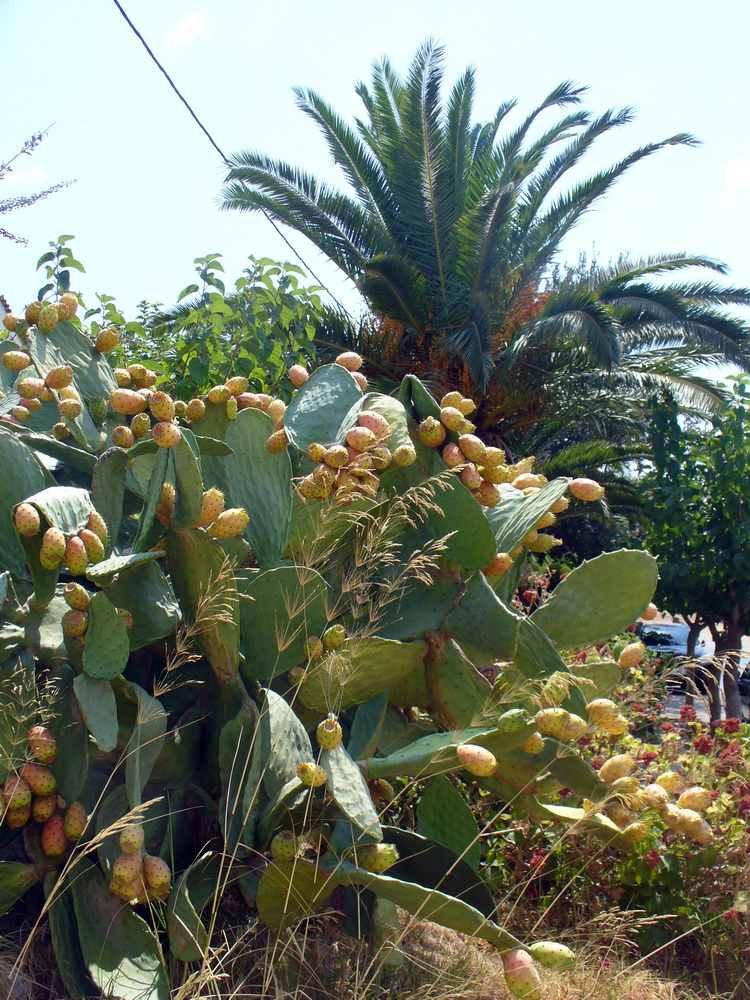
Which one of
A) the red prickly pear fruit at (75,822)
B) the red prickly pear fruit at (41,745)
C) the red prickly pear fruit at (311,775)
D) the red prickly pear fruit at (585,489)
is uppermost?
the red prickly pear fruit at (585,489)

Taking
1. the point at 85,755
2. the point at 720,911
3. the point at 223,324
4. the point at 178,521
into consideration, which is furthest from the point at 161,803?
the point at 223,324

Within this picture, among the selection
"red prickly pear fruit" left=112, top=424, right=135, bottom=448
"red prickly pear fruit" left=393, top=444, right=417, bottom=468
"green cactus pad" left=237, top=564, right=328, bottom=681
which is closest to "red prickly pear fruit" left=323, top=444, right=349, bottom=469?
"red prickly pear fruit" left=393, top=444, right=417, bottom=468

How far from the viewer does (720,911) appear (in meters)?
2.29

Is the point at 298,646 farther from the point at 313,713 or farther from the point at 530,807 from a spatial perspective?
the point at 530,807

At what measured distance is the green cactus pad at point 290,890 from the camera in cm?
157

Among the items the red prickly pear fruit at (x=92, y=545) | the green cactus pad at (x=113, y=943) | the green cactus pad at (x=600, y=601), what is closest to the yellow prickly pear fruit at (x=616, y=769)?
the green cactus pad at (x=600, y=601)

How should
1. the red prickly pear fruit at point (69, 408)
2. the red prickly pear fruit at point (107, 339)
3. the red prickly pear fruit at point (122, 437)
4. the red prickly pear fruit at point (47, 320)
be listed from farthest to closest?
the red prickly pear fruit at point (107, 339), the red prickly pear fruit at point (47, 320), the red prickly pear fruit at point (69, 408), the red prickly pear fruit at point (122, 437)

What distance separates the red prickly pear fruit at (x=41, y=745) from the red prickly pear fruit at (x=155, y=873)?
0.28 metres

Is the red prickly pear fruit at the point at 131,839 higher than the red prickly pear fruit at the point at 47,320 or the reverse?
the reverse

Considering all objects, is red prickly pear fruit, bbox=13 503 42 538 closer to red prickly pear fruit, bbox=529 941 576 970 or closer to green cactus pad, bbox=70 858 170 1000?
green cactus pad, bbox=70 858 170 1000

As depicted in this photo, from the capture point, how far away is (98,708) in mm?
1580

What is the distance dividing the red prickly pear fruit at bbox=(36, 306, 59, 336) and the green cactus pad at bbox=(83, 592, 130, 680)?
3.31 feet

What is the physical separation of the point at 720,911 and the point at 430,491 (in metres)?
1.48

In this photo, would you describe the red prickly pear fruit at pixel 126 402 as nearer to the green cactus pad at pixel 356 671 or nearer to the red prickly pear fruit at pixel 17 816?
the green cactus pad at pixel 356 671
